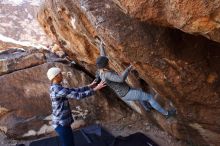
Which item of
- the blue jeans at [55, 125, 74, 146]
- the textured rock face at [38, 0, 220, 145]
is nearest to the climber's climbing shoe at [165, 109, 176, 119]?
the textured rock face at [38, 0, 220, 145]

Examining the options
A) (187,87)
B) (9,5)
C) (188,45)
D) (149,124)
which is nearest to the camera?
(188,45)

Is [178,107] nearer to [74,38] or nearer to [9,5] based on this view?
[74,38]

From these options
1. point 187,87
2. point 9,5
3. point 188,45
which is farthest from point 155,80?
point 9,5

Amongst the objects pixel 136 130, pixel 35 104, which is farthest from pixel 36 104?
pixel 136 130

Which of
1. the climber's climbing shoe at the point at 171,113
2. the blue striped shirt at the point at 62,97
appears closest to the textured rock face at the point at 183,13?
the blue striped shirt at the point at 62,97

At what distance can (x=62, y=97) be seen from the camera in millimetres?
6703

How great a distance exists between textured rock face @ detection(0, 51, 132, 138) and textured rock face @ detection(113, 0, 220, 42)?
5266mm

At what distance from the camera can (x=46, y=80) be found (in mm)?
9766

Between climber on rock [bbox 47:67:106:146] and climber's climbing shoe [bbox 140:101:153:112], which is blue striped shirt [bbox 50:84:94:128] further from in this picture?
climber's climbing shoe [bbox 140:101:153:112]

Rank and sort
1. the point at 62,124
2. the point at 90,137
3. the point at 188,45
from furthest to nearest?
the point at 90,137
the point at 62,124
the point at 188,45

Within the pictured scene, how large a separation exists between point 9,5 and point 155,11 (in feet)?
59.9

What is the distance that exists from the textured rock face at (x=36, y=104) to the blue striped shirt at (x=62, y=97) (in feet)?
8.88

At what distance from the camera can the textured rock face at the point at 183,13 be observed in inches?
162

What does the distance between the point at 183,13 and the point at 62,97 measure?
10.1ft
